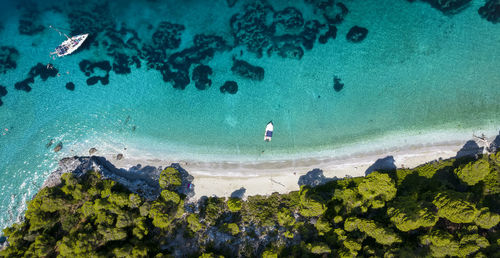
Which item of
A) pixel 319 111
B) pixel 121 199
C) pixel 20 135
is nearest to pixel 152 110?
pixel 121 199

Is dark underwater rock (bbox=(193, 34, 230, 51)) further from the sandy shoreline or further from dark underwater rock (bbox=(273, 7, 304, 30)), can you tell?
the sandy shoreline

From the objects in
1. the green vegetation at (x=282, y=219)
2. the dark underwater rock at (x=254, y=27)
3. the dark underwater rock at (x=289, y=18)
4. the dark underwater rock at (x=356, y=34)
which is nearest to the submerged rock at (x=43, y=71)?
the green vegetation at (x=282, y=219)

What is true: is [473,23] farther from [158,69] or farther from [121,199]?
[121,199]

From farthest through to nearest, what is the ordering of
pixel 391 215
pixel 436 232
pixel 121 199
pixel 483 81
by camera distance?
1. pixel 483 81
2. pixel 121 199
3. pixel 391 215
4. pixel 436 232

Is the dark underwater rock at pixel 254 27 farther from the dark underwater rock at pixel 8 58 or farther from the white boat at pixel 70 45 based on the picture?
the dark underwater rock at pixel 8 58

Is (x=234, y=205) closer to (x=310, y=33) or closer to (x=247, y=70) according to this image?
(x=247, y=70)

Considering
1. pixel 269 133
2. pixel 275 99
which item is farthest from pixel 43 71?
pixel 269 133
